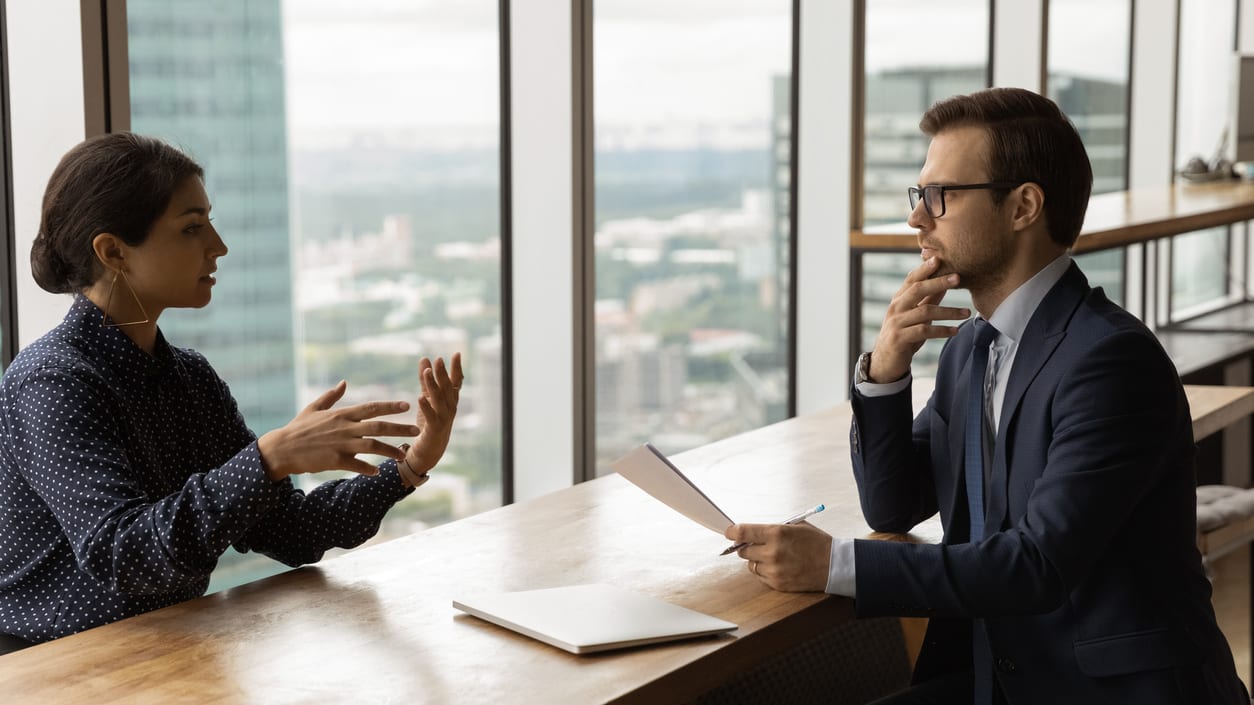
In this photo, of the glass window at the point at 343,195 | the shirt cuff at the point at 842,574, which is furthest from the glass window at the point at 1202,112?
the shirt cuff at the point at 842,574

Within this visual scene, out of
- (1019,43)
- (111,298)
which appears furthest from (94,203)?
(1019,43)

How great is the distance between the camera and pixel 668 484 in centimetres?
171

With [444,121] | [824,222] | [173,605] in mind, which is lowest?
[173,605]

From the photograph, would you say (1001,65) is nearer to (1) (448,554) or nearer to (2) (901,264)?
(2) (901,264)

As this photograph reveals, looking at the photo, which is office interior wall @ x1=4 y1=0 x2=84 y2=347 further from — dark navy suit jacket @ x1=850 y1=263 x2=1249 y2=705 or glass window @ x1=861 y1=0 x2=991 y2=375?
glass window @ x1=861 y1=0 x2=991 y2=375

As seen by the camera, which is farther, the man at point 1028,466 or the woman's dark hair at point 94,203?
the woman's dark hair at point 94,203

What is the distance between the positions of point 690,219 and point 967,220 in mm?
1953

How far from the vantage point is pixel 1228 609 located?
489cm

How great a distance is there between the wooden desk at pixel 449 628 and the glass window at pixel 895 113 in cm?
220

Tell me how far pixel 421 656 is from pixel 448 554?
43cm

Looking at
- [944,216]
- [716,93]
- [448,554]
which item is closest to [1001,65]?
[716,93]

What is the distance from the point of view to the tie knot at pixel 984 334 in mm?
1812

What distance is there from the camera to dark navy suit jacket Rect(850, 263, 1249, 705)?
157 centimetres

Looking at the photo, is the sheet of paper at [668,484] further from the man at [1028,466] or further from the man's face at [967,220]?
the man's face at [967,220]
